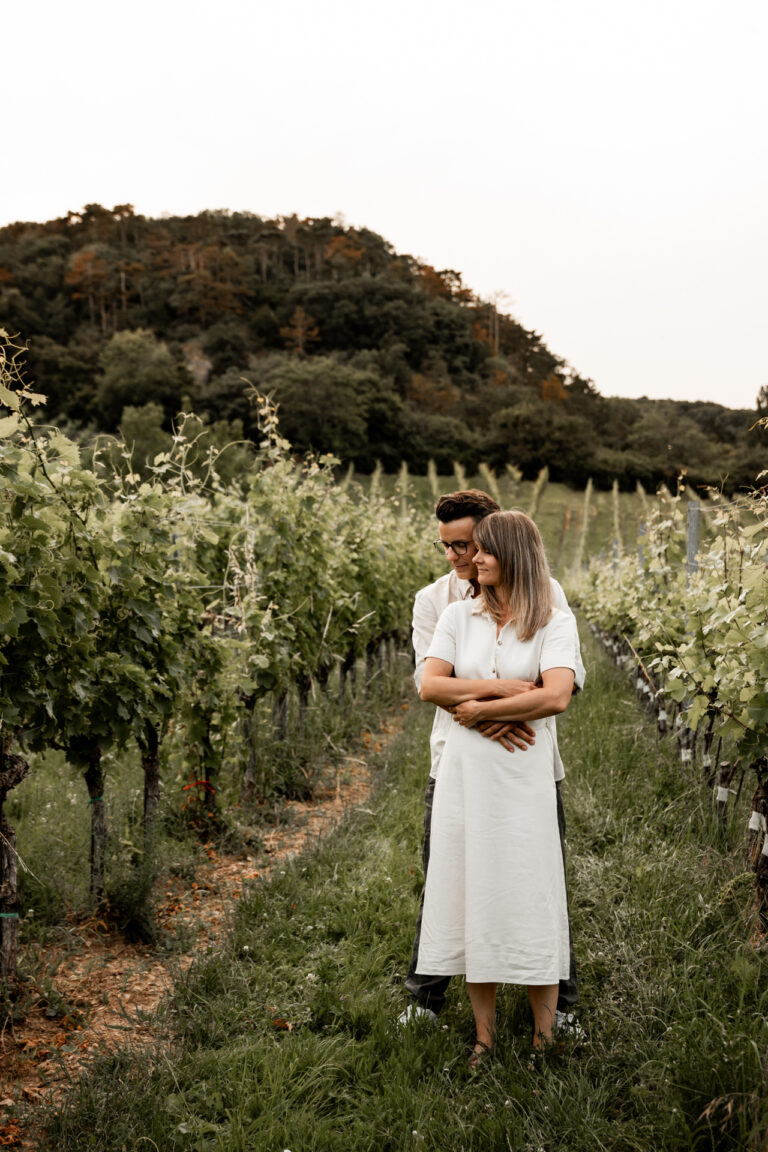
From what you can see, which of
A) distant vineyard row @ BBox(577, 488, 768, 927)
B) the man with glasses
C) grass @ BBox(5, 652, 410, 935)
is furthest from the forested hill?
the man with glasses

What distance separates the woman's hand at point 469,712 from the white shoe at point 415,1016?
108 centimetres

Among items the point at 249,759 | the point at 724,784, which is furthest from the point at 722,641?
the point at 249,759

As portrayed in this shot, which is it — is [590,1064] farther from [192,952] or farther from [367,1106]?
[192,952]

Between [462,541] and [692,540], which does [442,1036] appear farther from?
[692,540]

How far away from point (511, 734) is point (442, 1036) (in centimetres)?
108

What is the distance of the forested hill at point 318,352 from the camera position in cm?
4494

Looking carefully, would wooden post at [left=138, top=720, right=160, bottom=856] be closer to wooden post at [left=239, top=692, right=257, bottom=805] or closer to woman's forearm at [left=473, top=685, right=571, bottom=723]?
wooden post at [left=239, top=692, right=257, bottom=805]

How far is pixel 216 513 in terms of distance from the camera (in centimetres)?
605

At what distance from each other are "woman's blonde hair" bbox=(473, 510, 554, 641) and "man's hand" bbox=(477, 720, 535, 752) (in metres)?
0.27

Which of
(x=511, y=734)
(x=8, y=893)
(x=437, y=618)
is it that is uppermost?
(x=437, y=618)

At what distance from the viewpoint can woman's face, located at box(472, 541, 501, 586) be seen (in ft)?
8.43

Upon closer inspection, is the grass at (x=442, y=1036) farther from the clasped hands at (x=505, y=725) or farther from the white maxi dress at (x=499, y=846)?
the clasped hands at (x=505, y=725)

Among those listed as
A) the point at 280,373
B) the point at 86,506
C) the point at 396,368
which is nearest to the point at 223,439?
the point at 280,373

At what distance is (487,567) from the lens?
8.47 feet
